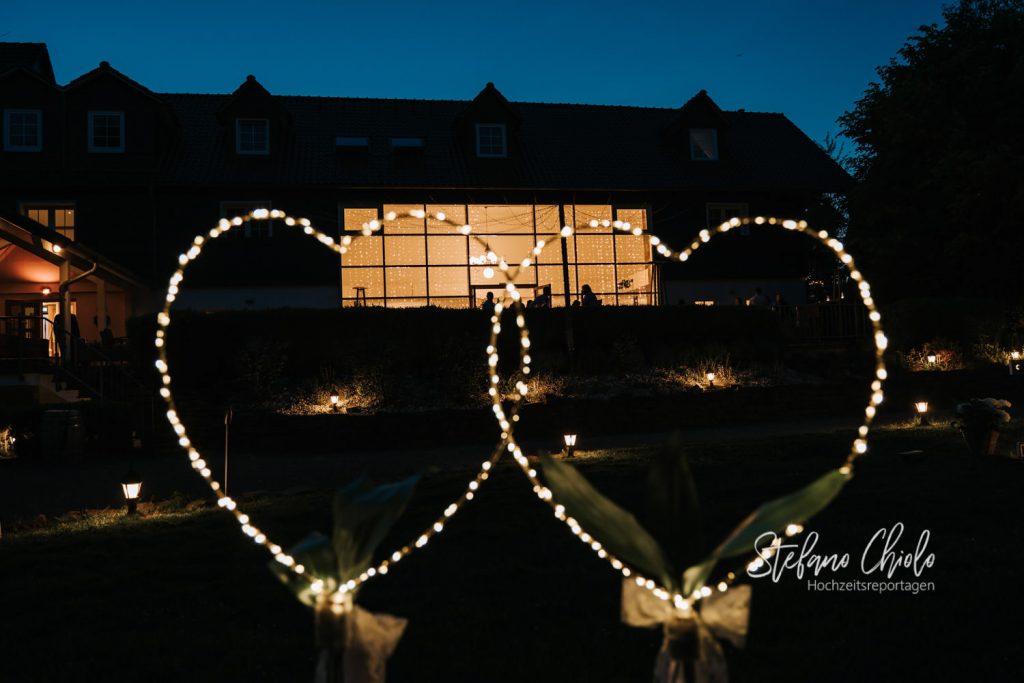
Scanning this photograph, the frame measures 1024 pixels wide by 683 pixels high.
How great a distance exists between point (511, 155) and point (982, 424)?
928 inches

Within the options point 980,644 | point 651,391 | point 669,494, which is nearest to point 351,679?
point 669,494

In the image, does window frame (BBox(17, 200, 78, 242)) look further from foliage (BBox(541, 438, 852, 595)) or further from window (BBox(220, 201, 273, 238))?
foliage (BBox(541, 438, 852, 595))

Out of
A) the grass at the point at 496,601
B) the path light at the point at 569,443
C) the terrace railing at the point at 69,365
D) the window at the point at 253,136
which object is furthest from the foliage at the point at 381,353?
the window at the point at 253,136

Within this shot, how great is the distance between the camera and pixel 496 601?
6191 millimetres

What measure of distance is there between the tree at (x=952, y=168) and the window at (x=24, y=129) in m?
29.8

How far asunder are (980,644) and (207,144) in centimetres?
3045

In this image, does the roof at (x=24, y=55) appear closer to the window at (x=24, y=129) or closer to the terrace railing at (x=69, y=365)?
the window at (x=24, y=129)

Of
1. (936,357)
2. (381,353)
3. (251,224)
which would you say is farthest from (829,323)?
(251,224)

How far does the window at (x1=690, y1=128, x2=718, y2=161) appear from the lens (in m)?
34.2

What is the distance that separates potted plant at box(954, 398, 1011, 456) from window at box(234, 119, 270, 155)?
83.6 feet

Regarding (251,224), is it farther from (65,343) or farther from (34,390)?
(34,390)

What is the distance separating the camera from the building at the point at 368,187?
92.0 feet

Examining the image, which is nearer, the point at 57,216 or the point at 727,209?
the point at 57,216

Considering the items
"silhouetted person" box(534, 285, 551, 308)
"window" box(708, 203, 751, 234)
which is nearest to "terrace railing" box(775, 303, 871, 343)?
"window" box(708, 203, 751, 234)
